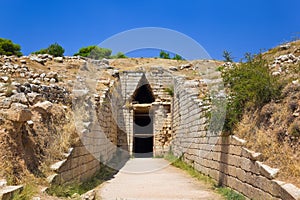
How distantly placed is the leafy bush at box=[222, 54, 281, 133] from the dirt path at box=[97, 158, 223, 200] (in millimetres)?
1688

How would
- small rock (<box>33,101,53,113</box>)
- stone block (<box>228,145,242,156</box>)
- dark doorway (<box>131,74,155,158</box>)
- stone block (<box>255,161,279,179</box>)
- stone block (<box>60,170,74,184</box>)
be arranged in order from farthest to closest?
dark doorway (<box>131,74,155,158</box>), small rock (<box>33,101,53,113</box>), stone block (<box>228,145,242,156</box>), stone block (<box>60,170,74,184</box>), stone block (<box>255,161,279,179</box>)

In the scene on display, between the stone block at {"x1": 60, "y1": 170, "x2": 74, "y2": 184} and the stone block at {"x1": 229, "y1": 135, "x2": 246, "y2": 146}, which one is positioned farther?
the stone block at {"x1": 229, "y1": 135, "x2": 246, "y2": 146}

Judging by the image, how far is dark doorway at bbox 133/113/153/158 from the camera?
19328 millimetres

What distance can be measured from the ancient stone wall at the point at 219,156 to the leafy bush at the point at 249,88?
644mm

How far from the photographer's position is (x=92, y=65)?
675 inches

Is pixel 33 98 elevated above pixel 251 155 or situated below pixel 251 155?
above

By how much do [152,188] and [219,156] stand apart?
6.14 ft

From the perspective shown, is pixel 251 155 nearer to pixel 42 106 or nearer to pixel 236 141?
pixel 236 141

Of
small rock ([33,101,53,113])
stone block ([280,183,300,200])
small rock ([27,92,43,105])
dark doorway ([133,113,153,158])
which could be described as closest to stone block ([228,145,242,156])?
stone block ([280,183,300,200])

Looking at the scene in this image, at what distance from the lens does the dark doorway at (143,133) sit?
1933 centimetres

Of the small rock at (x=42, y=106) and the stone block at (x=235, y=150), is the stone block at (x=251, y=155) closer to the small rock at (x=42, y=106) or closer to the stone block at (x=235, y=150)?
the stone block at (x=235, y=150)

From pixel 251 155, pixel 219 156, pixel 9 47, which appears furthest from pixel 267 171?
pixel 9 47

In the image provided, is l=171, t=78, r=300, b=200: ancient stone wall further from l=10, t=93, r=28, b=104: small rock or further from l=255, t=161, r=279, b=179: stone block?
l=10, t=93, r=28, b=104: small rock

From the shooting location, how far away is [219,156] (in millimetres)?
7914
